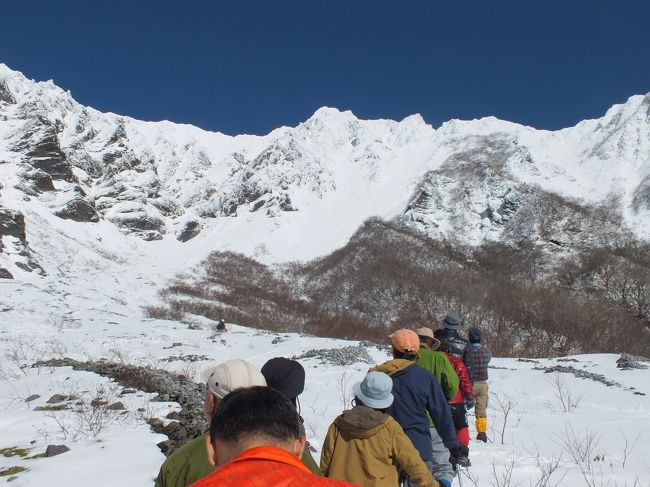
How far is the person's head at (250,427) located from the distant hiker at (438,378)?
106 inches

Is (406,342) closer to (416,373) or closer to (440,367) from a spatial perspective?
(416,373)

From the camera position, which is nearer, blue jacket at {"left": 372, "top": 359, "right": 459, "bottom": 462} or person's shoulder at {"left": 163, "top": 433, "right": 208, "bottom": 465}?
person's shoulder at {"left": 163, "top": 433, "right": 208, "bottom": 465}

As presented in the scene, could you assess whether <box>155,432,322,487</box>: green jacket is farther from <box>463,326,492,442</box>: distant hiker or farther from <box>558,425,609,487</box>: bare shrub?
<box>463,326,492,442</box>: distant hiker

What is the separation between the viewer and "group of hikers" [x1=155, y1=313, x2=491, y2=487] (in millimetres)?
1185

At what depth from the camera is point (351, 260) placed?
62.3 meters

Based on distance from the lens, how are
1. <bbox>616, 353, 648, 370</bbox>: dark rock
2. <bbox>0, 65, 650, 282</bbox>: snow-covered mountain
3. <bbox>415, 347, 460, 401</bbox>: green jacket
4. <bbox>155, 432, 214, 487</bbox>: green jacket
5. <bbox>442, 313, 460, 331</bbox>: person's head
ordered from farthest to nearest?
<bbox>0, 65, 650, 282</bbox>: snow-covered mountain → <bbox>616, 353, 648, 370</bbox>: dark rock → <bbox>442, 313, 460, 331</bbox>: person's head → <bbox>415, 347, 460, 401</bbox>: green jacket → <bbox>155, 432, 214, 487</bbox>: green jacket

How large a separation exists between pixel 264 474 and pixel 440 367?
11.3 feet

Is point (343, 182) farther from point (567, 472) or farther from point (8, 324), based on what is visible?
point (567, 472)

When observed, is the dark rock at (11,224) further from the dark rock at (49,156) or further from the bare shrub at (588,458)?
the bare shrub at (588,458)

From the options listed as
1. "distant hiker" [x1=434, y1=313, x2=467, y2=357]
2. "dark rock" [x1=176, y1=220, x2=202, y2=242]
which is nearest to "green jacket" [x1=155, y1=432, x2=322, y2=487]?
"distant hiker" [x1=434, y1=313, x2=467, y2=357]

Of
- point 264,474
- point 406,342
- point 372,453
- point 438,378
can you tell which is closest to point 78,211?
point 438,378

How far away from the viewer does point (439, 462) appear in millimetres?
3740

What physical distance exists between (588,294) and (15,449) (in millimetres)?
56768

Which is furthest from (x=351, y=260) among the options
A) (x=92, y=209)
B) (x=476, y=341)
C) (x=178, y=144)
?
(x=178, y=144)
